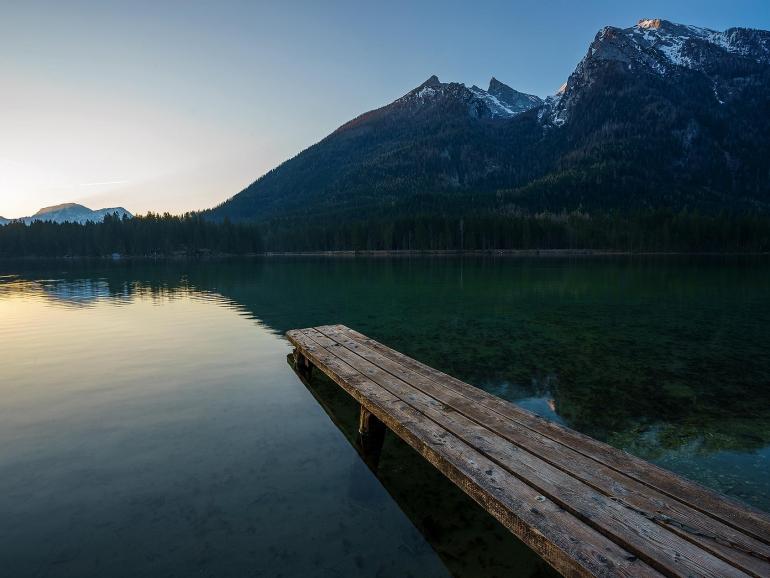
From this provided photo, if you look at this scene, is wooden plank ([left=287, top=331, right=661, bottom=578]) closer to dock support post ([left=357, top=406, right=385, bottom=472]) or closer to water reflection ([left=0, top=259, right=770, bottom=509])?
dock support post ([left=357, top=406, right=385, bottom=472])

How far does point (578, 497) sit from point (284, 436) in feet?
24.8

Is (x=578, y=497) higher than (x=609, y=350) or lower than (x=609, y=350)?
higher

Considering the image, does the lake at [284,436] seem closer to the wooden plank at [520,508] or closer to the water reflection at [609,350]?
the water reflection at [609,350]

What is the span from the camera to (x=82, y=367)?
17.8 meters

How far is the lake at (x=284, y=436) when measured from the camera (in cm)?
673

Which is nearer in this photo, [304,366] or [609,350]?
[304,366]

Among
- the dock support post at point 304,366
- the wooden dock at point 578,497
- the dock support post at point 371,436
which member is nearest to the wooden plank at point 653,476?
the wooden dock at point 578,497

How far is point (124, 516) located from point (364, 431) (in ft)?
16.2

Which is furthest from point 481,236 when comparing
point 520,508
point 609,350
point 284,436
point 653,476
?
point 520,508

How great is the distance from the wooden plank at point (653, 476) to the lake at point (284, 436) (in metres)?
1.85

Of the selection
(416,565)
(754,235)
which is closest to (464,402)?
(416,565)

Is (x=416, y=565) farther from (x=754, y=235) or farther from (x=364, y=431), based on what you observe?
(x=754, y=235)

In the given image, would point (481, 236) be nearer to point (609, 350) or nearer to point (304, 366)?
point (609, 350)

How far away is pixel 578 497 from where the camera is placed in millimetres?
5461
